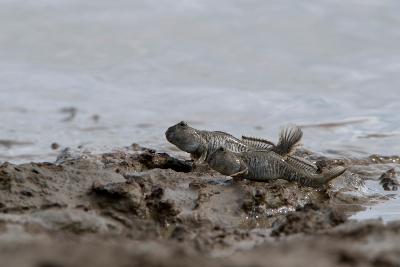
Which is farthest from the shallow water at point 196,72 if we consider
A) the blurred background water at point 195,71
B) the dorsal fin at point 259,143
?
the dorsal fin at point 259,143

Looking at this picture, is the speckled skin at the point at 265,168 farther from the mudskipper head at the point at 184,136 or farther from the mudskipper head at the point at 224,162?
the mudskipper head at the point at 184,136

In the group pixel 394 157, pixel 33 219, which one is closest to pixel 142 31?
pixel 394 157

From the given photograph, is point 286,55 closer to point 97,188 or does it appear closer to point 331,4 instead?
point 331,4

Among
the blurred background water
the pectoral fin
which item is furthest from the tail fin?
the blurred background water

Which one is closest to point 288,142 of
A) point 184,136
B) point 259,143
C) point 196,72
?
point 259,143

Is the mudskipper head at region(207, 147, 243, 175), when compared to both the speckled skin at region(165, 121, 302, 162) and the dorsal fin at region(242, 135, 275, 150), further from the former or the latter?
the dorsal fin at region(242, 135, 275, 150)

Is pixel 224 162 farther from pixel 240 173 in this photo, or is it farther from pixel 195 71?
pixel 195 71
